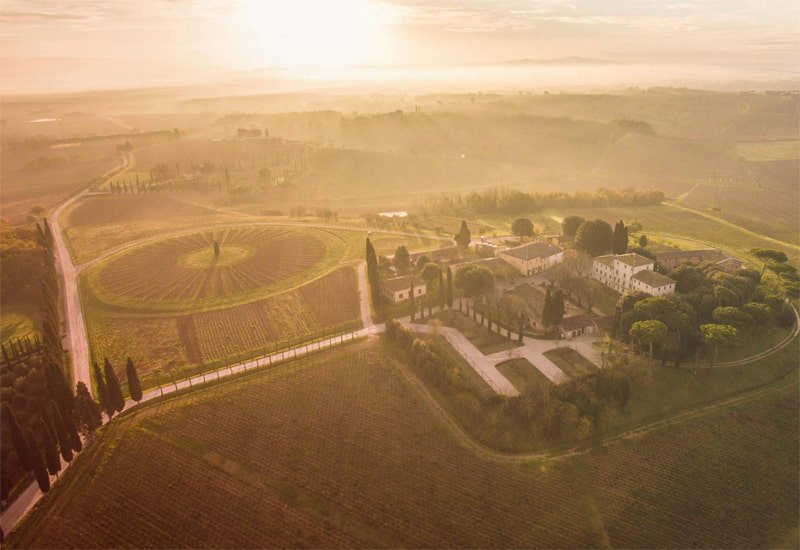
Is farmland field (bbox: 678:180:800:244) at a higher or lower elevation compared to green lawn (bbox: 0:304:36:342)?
lower

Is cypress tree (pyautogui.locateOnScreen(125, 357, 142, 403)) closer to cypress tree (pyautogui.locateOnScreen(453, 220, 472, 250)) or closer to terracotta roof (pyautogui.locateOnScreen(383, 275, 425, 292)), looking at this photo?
terracotta roof (pyautogui.locateOnScreen(383, 275, 425, 292))

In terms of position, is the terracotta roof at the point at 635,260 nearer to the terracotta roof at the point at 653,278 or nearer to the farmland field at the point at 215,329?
the terracotta roof at the point at 653,278

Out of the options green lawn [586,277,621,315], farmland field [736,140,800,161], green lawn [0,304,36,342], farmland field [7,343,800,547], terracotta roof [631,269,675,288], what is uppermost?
farmland field [736,140,800,161]

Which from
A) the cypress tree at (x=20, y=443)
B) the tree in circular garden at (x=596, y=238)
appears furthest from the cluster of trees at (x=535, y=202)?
the cypress tree at (x=20, y=443)

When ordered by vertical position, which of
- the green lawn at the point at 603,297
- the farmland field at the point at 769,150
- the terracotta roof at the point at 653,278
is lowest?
the green lawn at the point at 603,297

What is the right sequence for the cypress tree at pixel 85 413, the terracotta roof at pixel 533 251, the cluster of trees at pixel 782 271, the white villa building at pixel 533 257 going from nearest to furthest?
1. the cypress tree at pixel 85 413
2. the cluster of trees at pixel 782 271
3. the white villa building at pixel 533 257
4. the terracotta roof at pixel 533 251

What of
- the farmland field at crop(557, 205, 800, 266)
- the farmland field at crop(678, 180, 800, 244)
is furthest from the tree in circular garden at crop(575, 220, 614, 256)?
the farmland field at crop(678, 180, 800, 244)

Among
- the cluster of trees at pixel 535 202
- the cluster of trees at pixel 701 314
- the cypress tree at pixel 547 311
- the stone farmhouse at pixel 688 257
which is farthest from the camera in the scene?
the cluster of trees at pixel 535 202
